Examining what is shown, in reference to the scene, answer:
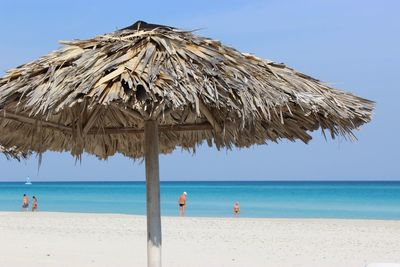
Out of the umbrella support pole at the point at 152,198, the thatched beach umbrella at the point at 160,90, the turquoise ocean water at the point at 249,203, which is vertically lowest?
the umbrella support pole at the point at 152,198

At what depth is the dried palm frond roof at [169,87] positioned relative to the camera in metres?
3.08

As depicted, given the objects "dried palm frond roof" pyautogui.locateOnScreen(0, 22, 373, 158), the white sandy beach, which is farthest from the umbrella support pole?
the white sandy beach

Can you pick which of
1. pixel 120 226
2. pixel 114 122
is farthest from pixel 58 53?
pixel 120 226

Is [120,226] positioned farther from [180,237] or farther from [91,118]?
[91,118]

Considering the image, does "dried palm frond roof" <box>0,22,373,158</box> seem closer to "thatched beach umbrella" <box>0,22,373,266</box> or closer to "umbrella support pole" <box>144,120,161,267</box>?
"thatched beach umbrella" <box>0,22,373,266</box>

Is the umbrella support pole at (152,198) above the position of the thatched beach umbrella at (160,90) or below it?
below

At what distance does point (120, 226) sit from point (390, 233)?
19.2 ft

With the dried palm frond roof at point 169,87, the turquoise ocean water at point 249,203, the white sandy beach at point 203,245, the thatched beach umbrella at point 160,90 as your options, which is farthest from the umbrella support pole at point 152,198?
the turquoise ocean water at point 249,203

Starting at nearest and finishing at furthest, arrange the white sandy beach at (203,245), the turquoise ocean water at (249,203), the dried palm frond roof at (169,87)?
the dried palm frond roof at (169,87), the white sandy beach at (203,245), the turquoise ocean water at (249,203)

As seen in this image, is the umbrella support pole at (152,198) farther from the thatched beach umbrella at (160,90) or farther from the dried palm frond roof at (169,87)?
the dried palm frond roof at (169,87)

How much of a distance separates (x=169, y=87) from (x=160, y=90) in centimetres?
6

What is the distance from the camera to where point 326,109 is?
11.8 feet

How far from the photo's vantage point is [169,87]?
10.1ft

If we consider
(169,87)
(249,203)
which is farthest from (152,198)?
(249,203)
